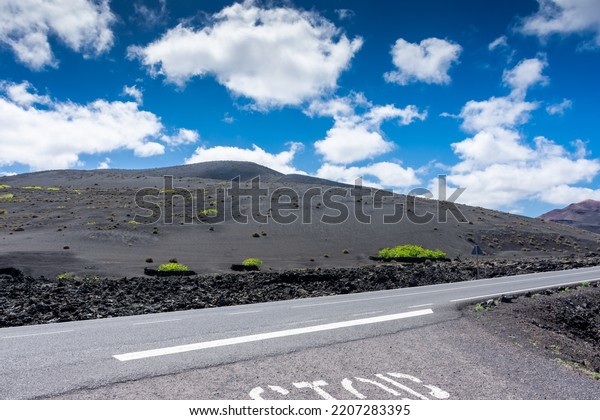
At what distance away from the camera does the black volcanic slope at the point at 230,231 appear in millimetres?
38938

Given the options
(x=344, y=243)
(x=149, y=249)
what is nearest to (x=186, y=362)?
(x=149, y=249)

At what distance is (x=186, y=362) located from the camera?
636cm

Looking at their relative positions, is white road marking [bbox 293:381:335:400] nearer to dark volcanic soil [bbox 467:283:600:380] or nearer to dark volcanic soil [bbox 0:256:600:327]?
dark volcanic soil [bbox 467:283:600:380]

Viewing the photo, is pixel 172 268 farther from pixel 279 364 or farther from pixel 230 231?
pixel 279 364

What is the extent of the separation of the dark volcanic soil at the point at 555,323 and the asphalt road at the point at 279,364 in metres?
0.72

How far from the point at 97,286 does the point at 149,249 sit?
69.8ft

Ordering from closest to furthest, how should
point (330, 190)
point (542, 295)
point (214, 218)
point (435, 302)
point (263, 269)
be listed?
point (435, 302)
point (542, 295)
point (263, 269)
point (214, 218)
point (330, 190)

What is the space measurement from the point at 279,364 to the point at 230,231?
1908 inches

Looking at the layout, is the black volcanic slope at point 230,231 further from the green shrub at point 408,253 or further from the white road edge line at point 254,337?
the white road edge line at point 254,337

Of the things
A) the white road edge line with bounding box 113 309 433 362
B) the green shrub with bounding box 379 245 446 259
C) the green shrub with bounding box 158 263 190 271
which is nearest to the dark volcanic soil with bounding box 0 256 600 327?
the green shrub with bounding box 158 263 190 271

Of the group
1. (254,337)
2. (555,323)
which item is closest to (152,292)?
(254,337)

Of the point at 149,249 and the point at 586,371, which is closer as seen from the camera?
the point at 586,371

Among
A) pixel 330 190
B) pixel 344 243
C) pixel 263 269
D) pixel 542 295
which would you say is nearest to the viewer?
→ pixel 542 295

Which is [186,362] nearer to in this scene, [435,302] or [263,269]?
[435,302]
